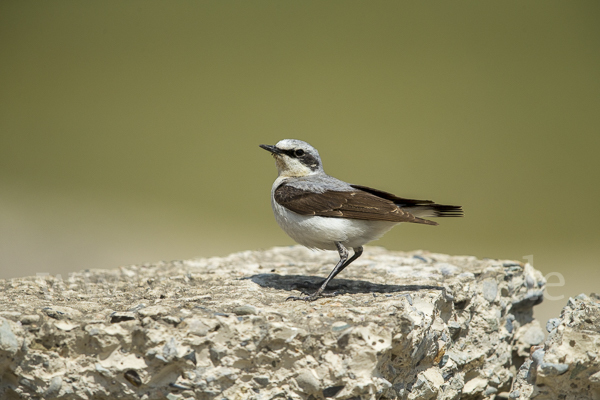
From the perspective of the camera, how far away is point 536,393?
379 cm

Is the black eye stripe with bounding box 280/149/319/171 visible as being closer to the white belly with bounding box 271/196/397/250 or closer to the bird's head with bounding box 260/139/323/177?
the bird's head with bounding box 260/139/323/177

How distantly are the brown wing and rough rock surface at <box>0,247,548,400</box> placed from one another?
65 cm

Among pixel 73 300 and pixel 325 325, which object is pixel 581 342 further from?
pixel 73 300


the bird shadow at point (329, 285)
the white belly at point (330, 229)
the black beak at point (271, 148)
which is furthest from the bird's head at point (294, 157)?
the bird shadow at point (329, 285)

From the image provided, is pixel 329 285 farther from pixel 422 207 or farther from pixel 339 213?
pixel 422 207

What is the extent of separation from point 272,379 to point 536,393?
6.15 ft

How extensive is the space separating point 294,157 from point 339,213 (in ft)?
3.45

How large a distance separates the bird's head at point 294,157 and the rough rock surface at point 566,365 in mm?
2627

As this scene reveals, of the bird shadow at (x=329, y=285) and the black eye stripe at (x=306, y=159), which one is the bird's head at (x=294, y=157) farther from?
the bird shadow at (x=329, y=285)

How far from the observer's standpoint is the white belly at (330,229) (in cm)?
459

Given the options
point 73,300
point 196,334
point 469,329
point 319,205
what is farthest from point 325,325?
point 73,300

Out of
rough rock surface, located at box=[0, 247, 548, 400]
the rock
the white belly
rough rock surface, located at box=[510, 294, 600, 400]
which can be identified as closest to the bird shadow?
rough rock surface, located at box=[0, 247, 548, 400]

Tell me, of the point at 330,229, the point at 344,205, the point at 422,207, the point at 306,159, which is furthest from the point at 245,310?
the point at 306,159

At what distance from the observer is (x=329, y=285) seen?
4.93 m
